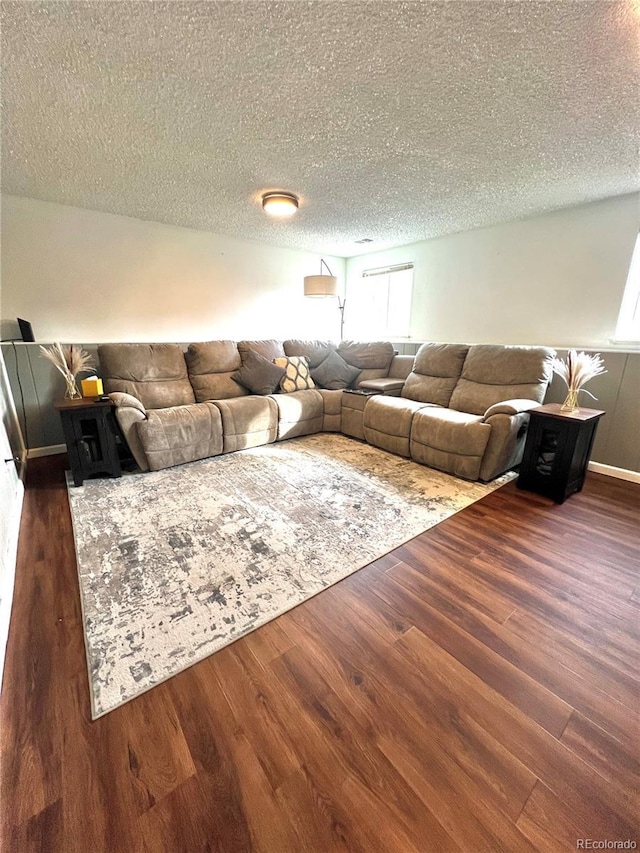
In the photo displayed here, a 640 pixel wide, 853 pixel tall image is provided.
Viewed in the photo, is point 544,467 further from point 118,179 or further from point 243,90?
point 118,179

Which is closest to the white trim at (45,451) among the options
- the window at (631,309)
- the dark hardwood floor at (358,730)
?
the dark hardwood floor at (358,730)

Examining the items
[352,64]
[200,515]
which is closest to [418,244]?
[352,64]

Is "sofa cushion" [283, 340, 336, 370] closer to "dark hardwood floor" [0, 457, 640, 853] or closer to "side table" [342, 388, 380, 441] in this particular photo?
"side table" [342, 388, 380, 441]

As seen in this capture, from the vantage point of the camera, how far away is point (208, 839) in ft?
2.56

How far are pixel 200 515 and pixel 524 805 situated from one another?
1832 mm

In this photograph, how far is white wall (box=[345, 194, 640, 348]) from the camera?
2816 millimetres

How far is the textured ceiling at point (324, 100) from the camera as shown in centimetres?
119

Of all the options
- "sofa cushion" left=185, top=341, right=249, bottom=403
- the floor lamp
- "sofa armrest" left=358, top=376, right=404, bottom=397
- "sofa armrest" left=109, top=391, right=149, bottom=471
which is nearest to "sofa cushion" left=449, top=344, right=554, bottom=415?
"sofa armrest" left=358, top=376, right=404, bottom=397

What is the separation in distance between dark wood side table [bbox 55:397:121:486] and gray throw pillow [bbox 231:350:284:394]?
1.33 m

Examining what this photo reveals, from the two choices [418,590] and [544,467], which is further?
[544,467]

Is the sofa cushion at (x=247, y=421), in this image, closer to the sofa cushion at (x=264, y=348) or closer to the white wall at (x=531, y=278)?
the sofa cushion at (x=264, y=348)

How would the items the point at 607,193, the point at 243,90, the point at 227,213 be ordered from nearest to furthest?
the point at 243,90 < the point at 607,193 < the point at 227,213

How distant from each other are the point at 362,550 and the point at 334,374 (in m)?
2.58

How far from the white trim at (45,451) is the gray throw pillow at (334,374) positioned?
103 inches
